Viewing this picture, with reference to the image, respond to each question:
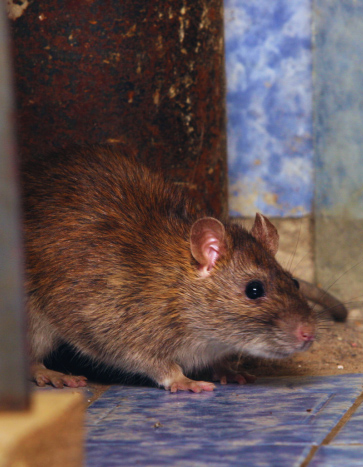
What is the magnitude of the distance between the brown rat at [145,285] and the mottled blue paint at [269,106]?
1.74 m

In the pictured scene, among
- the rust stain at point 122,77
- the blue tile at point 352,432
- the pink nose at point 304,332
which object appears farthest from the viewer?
the rust stain at point 122,77

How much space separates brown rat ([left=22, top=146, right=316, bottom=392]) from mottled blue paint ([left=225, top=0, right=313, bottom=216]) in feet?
5.72

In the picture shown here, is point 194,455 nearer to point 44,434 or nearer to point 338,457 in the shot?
point 338,457

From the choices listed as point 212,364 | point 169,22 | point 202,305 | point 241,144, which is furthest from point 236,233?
point 241,144

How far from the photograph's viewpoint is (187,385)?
3.72 meters

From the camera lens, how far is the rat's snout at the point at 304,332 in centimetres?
345

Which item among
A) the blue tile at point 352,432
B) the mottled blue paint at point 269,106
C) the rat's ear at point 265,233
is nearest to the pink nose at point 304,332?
the blue tile at point 352,432

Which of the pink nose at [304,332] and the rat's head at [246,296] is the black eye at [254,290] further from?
the pink nose at [304,332]

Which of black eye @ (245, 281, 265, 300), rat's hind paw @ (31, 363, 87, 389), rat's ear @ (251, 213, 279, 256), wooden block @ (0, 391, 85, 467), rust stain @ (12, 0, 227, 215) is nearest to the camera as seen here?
wooden block @ (0, 391, 85, 467)

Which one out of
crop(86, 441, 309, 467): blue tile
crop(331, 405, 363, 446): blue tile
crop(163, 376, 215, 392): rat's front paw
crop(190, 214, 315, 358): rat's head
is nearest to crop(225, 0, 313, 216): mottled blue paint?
crop(190, 214, 315, 358): rat's head

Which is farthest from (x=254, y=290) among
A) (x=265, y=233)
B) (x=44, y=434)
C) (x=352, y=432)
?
(x=44, y=434)

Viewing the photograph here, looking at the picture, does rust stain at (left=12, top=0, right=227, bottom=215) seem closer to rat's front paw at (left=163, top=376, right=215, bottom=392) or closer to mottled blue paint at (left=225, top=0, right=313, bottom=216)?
mottled blue paint at (left=225, top=0, right=313, bottom=216)

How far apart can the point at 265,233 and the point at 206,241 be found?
42 cm

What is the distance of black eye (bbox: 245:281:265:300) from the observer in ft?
11.9
